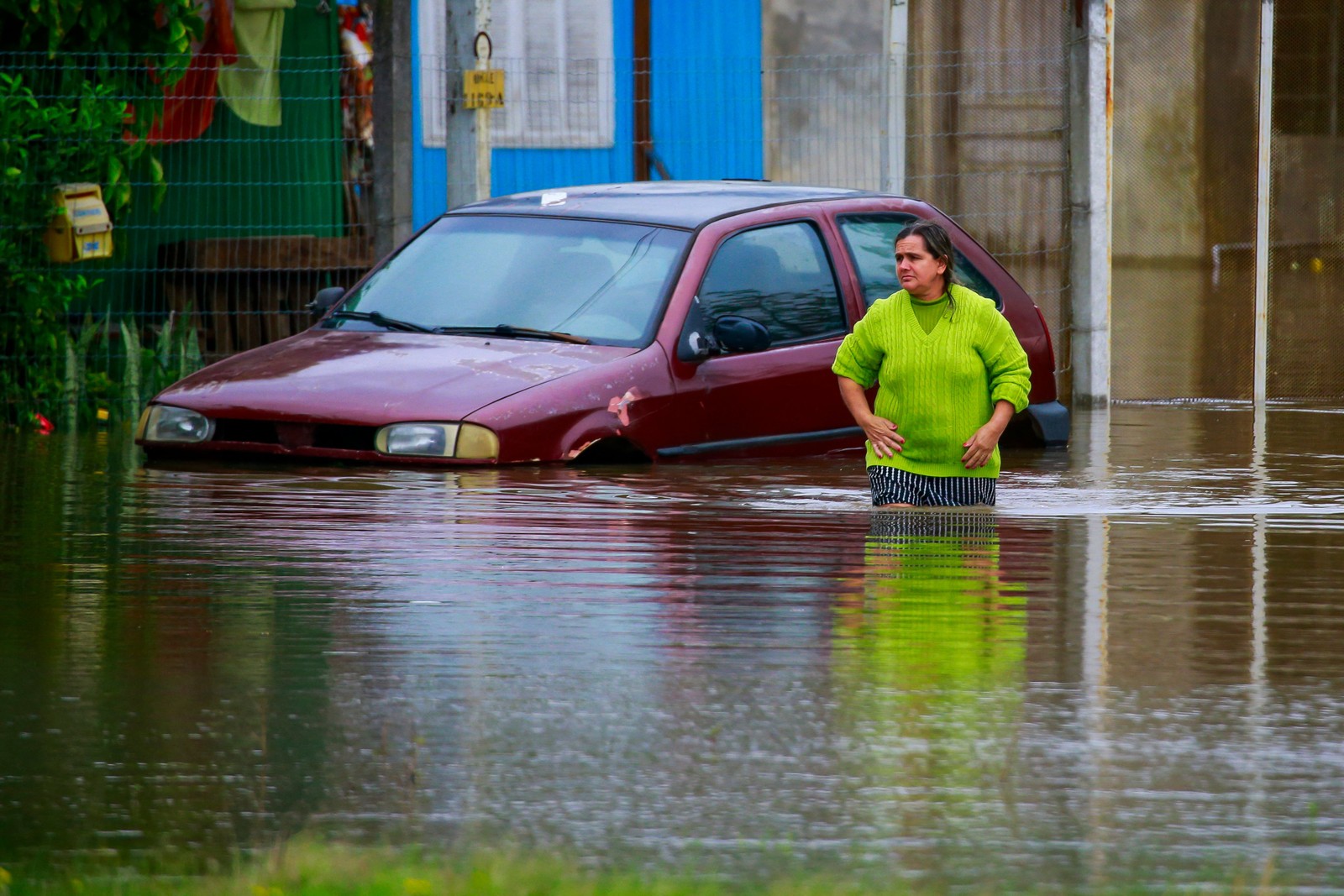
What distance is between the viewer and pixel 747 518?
7.43 m

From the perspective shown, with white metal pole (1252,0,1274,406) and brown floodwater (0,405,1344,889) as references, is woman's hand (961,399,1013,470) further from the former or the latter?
white metal pole (1252,0,1274,406)

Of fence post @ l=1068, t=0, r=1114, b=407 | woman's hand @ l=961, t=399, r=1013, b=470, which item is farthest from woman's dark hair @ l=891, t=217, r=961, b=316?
fence post @ l=1068, t=0, r=1114, b=407

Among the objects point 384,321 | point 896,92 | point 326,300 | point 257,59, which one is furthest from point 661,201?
point 257,59

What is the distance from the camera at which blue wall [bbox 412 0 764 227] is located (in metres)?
18.1

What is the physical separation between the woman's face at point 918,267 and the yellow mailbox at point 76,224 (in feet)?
20.5

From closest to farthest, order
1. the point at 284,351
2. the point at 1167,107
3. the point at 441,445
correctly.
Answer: the point at 441,445 < the point at 284,351 < the point at 1167,107

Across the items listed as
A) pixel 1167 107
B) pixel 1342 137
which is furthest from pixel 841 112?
pixel 1167 107

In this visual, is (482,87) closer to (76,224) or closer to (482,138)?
(482,138)

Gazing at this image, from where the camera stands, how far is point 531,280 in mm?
9328

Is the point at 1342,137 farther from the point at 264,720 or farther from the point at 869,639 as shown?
the point at 264,720

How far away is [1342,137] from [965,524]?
9.41m

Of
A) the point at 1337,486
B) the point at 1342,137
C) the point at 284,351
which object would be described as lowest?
the point at 1337,486

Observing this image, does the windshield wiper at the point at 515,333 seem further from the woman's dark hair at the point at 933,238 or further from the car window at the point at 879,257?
the woman's dark hair at the point at 933,238

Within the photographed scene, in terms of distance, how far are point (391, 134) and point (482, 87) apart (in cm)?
73
